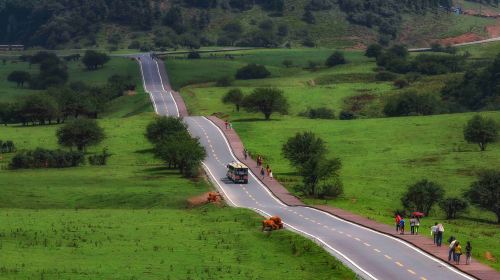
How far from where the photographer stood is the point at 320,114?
154 metres

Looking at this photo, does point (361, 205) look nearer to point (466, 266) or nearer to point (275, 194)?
point (275, 194)

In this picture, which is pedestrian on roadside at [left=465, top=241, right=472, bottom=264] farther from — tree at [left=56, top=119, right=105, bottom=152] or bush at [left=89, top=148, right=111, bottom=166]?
tree at [left=56, top=119, right=105, bottom=152]

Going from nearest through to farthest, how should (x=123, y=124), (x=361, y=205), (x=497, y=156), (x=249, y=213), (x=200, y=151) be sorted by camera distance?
(x=249, y=213) < (x=361, y=205) < (x=200, y=151) < (x=497, y=156) < (x=123, y=124)

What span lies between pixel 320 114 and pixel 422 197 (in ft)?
239

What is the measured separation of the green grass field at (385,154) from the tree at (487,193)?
48.0 inches

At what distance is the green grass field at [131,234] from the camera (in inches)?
2028

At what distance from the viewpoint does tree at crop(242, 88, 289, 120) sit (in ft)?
465

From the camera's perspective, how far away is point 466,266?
52.2 metres

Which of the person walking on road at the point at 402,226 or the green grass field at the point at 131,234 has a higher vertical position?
the person walking on road at the point at 402,226

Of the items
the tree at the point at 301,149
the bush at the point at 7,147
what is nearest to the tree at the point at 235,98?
the bush at the point at 7,147

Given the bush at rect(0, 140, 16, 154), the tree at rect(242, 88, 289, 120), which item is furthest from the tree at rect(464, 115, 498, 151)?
the bush at rect(0, 140, 16, 154)

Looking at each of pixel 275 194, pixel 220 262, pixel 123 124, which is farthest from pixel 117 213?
pixel 123 124

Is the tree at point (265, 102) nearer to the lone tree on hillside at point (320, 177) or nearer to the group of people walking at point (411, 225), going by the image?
the lone tree on hillside at point (320, 177)

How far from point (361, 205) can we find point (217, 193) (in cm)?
1201
